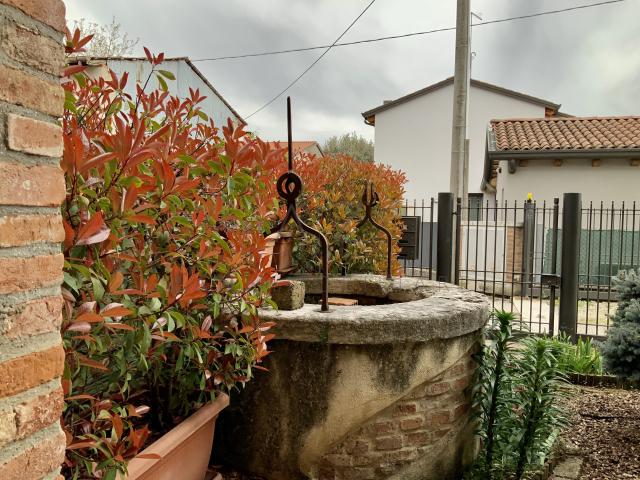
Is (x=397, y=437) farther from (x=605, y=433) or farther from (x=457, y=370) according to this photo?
(x=605, y=433)

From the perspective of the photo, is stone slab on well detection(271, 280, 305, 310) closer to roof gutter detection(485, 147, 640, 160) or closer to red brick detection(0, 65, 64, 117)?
red brick detection(0, 65, 64, 117)

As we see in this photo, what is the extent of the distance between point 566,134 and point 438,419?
12034 mm

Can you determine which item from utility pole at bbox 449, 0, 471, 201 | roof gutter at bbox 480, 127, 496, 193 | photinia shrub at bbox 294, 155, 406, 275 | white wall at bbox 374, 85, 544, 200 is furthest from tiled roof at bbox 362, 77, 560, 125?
photinia shrub at bbox 294, 155, 406, 275

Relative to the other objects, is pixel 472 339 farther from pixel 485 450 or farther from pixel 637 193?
pixel 637 193

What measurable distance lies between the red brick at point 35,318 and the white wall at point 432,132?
2032cm

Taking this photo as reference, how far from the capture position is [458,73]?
27.7 ft

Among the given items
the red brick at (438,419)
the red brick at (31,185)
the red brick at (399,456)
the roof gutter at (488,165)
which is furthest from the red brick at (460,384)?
the roof gutter at (488,165)

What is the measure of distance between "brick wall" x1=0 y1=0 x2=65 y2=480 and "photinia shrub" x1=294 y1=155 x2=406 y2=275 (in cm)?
328

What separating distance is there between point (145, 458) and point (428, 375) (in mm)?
1545

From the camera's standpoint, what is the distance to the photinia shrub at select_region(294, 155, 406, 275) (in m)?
4.46

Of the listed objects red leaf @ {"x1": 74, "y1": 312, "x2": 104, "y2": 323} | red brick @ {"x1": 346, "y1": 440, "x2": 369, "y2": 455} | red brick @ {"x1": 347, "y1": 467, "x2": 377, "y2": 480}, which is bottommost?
red brick @ {"x1": 347, "y1": 467, "x2": 377, "y2": 480}

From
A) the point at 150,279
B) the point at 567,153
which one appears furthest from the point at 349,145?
the point at 150,279

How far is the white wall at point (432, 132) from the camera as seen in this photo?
68.3 ft

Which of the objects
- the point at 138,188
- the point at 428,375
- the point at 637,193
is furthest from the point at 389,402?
the point at 637,193
